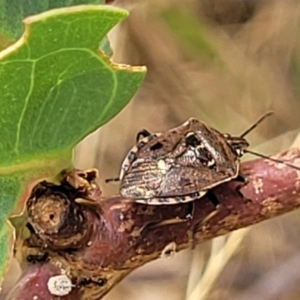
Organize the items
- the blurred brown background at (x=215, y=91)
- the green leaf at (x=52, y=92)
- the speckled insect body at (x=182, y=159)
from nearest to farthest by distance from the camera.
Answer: the green leaf at (x=52, y=92), the speckled insect body at (x=182, y=159), the blurred brown background at (x=215, y=91)

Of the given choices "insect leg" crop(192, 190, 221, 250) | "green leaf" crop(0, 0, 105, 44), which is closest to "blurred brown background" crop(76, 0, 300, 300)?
"insect leg" crop(192, 190, 221, 250)

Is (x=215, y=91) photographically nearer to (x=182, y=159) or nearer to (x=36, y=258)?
(x=182, y=159)

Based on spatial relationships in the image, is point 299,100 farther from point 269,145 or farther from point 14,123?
point 14,123

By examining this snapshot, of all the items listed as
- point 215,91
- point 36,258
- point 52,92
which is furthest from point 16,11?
point 215,91

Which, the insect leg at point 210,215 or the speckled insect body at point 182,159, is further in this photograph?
the speckled insect body at point 182,159

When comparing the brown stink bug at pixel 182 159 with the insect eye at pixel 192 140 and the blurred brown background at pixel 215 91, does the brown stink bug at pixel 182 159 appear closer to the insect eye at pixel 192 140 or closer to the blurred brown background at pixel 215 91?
the insect eye at pixel 192 140

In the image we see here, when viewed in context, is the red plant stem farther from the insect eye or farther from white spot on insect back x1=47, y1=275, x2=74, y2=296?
the insect eye

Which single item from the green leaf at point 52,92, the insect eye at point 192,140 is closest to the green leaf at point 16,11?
the green leaf at point 52,92
